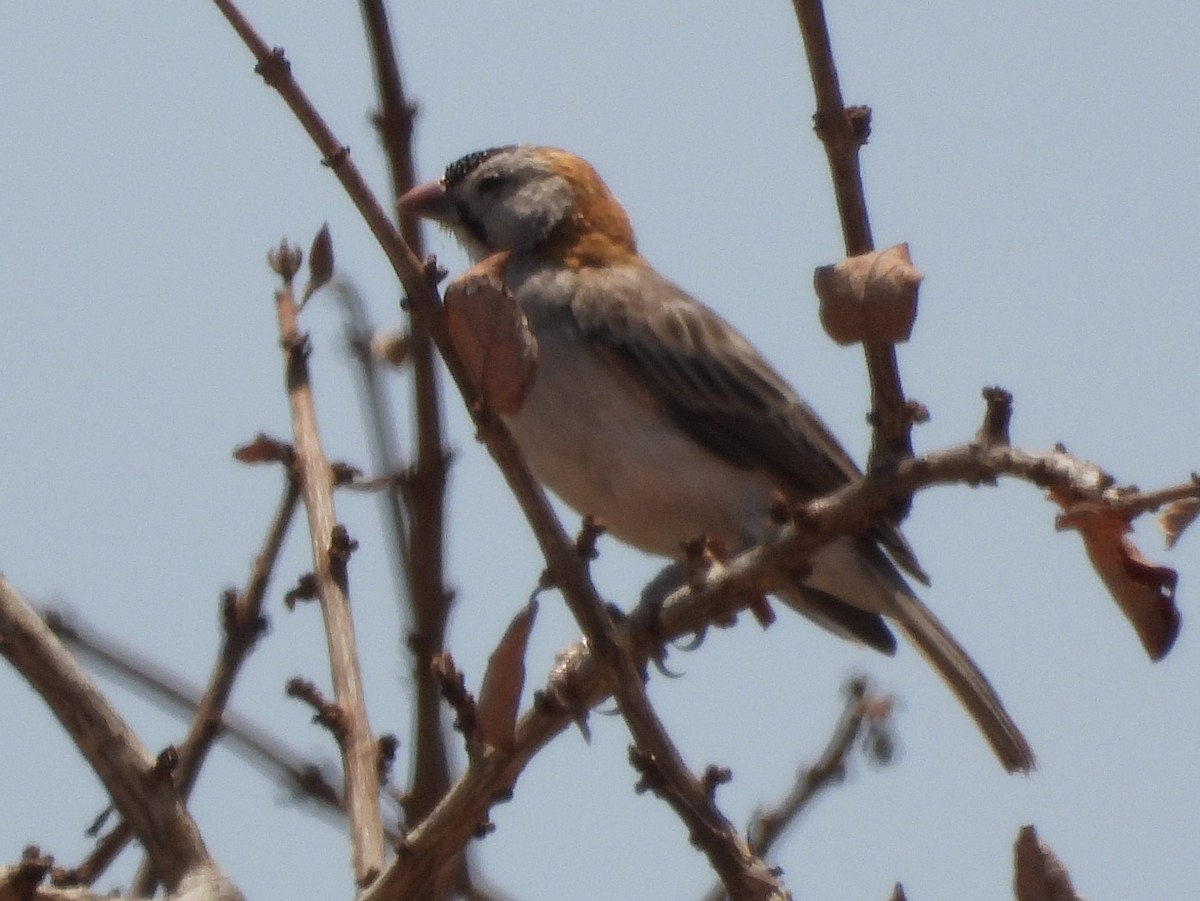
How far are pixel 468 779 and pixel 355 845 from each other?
37 centimetres

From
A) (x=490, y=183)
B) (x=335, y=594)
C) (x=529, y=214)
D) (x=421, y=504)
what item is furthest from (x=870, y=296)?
(x=490, y=183)

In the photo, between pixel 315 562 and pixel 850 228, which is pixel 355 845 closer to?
pixel 315 562

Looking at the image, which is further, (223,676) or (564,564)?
(223,676)

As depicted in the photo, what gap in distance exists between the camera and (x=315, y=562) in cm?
327

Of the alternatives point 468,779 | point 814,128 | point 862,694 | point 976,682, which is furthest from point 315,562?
point 976,682

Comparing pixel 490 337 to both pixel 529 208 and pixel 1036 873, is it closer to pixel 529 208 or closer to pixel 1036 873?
pixel 1036 873

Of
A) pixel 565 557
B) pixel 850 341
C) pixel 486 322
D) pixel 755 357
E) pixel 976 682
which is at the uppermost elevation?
pixel 755 357

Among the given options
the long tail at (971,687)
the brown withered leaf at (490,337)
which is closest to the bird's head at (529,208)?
the long tail at (971,687)

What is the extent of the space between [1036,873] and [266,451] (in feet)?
6.36

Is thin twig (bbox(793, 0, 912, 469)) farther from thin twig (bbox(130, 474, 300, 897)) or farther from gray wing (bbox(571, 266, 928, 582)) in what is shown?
gray wing (bbox(571, 266, 928, 582))

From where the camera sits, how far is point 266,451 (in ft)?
11.6

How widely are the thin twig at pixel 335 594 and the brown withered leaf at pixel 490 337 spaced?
2.96ft

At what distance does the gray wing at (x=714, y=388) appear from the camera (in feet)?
19.2

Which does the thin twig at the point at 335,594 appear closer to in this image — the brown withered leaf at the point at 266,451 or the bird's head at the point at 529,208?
the brown withered leaf at the point at 266,451
